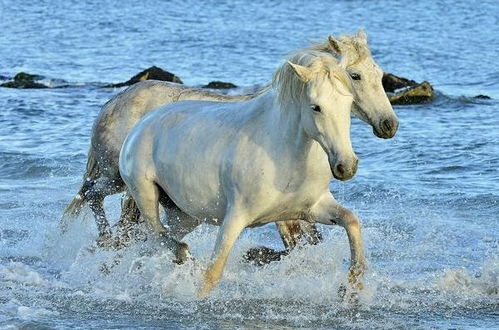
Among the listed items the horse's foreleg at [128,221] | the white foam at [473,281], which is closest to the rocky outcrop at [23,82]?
the horse's foreleg at [128,221]

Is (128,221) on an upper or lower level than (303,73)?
lower

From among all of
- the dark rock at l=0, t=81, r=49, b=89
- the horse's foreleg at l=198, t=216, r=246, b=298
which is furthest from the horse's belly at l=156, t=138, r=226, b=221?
the dark rock at l=0, t=81, r=49, b=89

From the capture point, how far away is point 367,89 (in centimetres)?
648

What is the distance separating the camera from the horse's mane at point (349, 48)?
6477 mm

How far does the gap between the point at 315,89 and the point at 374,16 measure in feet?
120

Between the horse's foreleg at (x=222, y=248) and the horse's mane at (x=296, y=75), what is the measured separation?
0.73 m

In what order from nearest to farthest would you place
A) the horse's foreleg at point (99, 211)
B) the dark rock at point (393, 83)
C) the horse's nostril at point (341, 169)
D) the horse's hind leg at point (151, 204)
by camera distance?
the horse's nostril at point (341, 169) < the horse's hind leg at point (151, 204) < the horse's foreleg at point (99, 211) < the dark rock at point (393, 83)

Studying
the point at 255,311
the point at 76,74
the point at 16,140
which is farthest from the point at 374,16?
the point at 255,311

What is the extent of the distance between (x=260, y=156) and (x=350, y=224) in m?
0.63

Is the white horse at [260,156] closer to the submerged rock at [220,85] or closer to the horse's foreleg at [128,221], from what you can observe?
the horse's foreleg at [128,221]

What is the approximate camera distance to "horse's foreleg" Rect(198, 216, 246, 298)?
21.5ft

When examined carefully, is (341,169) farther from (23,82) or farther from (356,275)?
(23,82)

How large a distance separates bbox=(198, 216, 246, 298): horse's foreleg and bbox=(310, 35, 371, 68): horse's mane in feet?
3.48

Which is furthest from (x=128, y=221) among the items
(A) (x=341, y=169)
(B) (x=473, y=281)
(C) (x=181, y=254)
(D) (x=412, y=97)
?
(D) (x=412, y=97)
